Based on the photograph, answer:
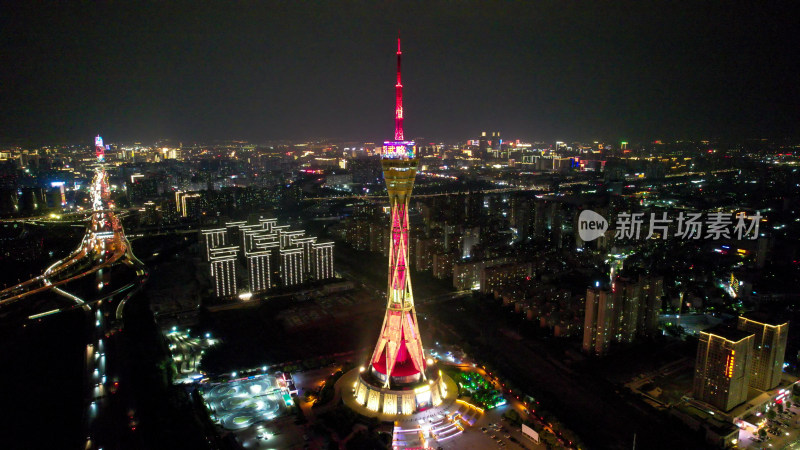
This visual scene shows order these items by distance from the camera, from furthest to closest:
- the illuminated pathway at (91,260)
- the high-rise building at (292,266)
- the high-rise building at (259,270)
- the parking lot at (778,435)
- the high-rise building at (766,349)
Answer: the high-rise building at (292,266) → the high-rise building at (259,270) → the illuminated pathway at (91,260) → the high-rise building at (766,349) → the parking lot at (778,435)

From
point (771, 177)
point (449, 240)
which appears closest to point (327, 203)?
point (449, 240)

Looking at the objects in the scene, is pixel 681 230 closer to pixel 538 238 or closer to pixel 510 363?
pixel 538 238

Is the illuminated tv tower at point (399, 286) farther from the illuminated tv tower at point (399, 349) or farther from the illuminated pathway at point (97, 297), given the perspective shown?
the illuminated pathway at point (97, 297)

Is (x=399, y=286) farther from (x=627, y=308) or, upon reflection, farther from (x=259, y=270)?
(x=259, y=270)

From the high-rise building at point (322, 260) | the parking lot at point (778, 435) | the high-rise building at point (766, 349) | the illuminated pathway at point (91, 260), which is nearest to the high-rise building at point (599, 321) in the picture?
the high-rise building at point (766, 349)

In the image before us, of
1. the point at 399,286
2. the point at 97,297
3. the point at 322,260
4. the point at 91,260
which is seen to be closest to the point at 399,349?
the point at 399,286

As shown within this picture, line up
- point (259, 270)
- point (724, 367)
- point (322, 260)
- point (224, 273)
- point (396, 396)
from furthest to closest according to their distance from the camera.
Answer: point (322, 260) → point (259, 270) → point (224, 273) → point (396, 396) → point (724, 367)

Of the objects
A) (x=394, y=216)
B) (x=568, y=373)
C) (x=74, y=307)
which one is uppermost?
(x=394, y=216)
